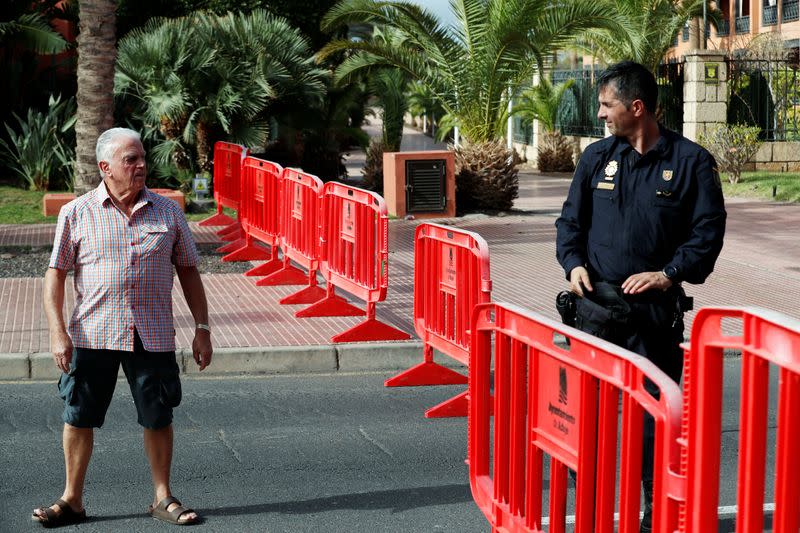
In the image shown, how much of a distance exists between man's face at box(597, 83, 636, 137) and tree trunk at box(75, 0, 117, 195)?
389 inches

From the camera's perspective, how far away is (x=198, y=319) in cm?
564

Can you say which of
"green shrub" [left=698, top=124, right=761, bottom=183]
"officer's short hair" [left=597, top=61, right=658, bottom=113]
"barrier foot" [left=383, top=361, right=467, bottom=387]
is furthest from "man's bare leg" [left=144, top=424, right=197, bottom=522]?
"green shrub" [left=698, top=124, right=761, bottom=183]

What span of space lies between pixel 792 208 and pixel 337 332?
12.7 meters

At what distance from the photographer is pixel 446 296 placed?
782cm

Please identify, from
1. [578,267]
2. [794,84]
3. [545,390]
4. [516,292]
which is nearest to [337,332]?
[516,292]

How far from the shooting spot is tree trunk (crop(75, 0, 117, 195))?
13.7m

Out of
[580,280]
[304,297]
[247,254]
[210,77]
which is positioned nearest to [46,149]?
[210,77]

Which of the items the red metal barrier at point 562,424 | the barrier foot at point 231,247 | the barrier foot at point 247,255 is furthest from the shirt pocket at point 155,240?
the barrier foot at point 231,247

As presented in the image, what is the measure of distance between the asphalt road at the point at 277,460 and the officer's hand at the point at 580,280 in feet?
3.93

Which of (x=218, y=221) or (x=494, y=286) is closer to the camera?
(x=494, y=286)

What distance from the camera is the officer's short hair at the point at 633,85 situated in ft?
16.4

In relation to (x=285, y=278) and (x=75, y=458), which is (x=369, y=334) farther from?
(x=75, y=458)

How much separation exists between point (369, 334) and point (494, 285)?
3.14 m

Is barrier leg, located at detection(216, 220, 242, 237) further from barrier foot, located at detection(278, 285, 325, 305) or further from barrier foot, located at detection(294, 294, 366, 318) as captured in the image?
barrier foot, located at detection(294, 294, 366, 318)
